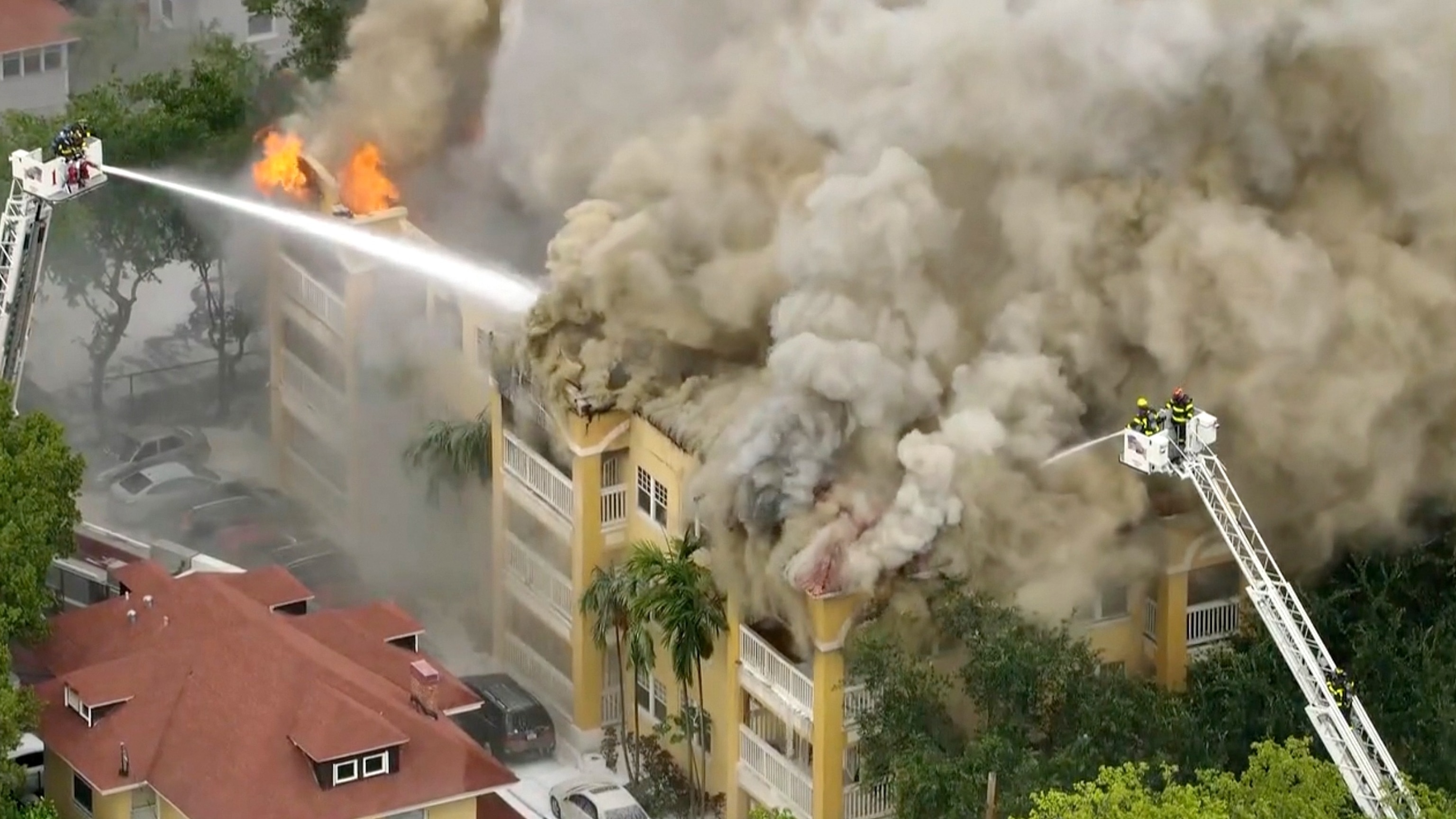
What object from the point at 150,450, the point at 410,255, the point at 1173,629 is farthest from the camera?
the point at 150,450

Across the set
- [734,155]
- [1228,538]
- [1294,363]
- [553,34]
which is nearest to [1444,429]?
[1294,363]

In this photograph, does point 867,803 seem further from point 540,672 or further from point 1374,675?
point 540,672

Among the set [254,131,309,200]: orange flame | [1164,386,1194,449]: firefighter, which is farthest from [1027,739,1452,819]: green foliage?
[254,131,309,200]: orange flame

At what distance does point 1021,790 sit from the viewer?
5847 centimetres

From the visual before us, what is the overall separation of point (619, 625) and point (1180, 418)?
13.3 metres

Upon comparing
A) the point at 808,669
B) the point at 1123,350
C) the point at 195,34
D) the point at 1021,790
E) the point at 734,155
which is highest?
the point at 195,34

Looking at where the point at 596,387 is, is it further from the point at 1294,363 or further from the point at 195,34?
the point at 195,34

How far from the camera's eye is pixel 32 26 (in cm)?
9350

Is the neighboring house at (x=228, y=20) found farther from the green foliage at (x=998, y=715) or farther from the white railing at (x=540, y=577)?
the green foliage at (x=998, y=715)

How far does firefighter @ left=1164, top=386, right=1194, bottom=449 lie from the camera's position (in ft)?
185

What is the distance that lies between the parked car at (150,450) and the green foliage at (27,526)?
38.9ft

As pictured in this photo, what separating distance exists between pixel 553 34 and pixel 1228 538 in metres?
22.3

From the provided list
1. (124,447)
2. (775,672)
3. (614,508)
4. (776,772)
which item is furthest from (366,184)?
(776,772)

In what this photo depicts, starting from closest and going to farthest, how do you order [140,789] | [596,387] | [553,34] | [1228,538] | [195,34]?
[1228,538]
[140,789]
[596,387]
[553,34]
[195,34]
